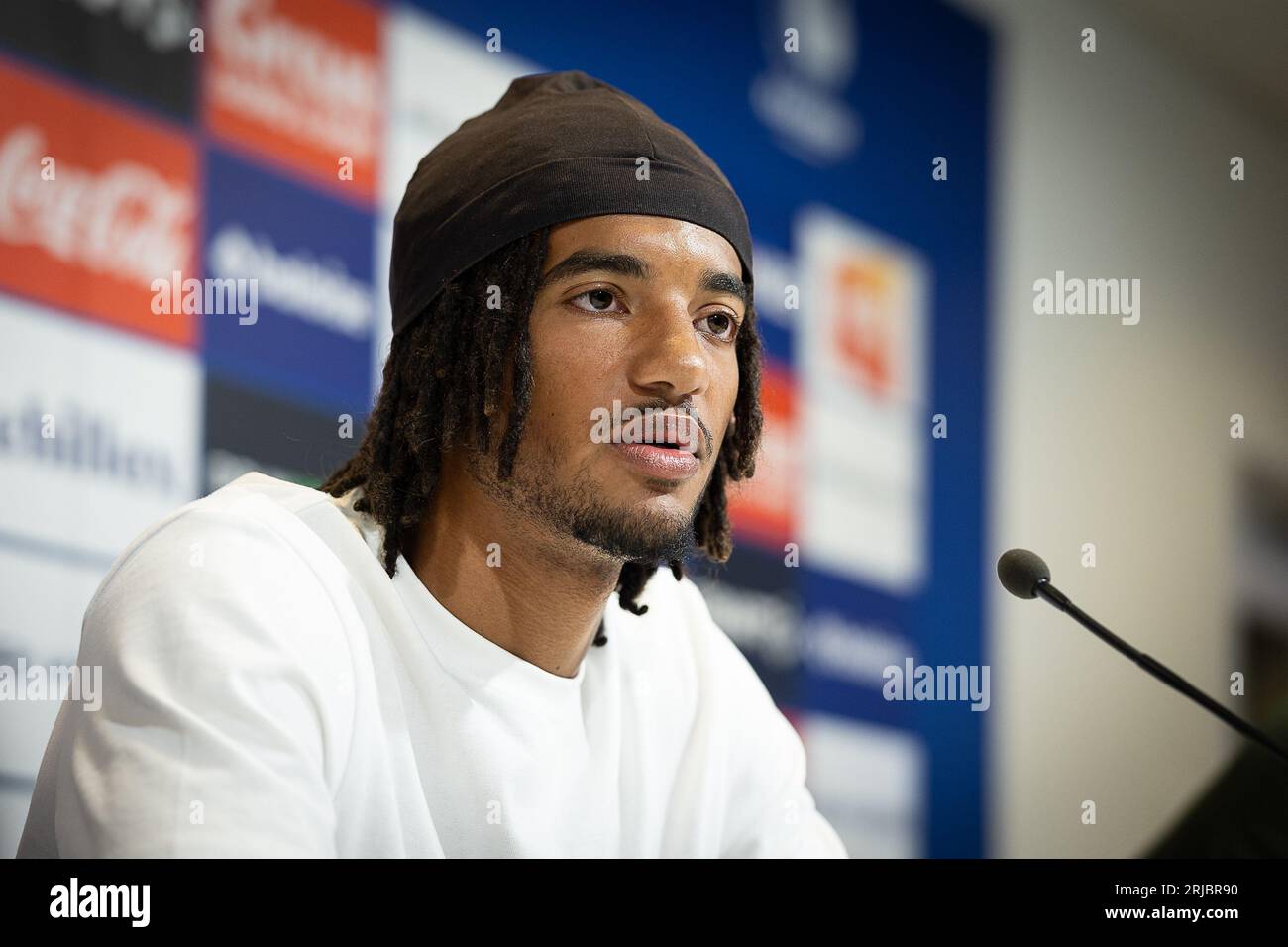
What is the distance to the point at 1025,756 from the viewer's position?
12.3 feet

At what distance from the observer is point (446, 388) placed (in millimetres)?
1710

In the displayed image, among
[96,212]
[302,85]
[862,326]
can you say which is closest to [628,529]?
[96,212]

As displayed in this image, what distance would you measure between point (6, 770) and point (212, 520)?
0.90 meters

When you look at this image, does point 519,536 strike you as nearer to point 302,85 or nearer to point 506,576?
point 506,576

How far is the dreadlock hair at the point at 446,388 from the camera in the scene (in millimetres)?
1651

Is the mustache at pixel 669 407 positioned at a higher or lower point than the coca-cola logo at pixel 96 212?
lower

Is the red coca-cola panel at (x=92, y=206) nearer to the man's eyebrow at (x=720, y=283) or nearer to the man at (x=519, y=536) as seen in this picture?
the man at (x=519, y=536)

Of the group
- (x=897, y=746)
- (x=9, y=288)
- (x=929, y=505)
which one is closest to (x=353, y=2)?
(x=9, y=288)

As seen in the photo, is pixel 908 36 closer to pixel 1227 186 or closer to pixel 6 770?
pixel 1227 186

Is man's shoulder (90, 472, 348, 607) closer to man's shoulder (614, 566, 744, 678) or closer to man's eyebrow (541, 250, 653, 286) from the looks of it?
man's eyebrow (541, 250, 653, 286)

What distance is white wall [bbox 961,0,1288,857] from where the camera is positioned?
3.79m

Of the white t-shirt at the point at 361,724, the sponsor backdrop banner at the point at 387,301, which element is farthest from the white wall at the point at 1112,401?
the white t-shirt at the point at 361,724

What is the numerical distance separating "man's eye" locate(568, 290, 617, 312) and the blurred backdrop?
884 mm

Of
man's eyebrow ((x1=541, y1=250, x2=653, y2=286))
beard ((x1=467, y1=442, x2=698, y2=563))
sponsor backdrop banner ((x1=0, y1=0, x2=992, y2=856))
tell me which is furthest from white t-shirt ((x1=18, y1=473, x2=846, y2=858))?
sponsor backdrop banner ((x1=0, y1=0, x2=992, y2=856))
